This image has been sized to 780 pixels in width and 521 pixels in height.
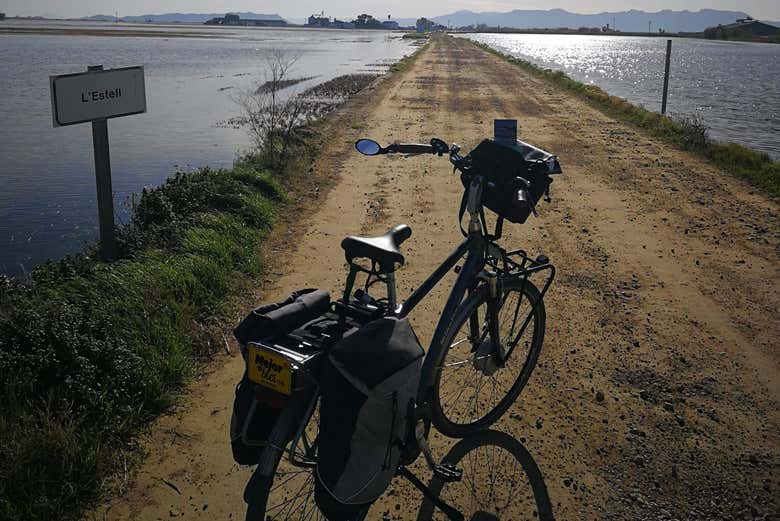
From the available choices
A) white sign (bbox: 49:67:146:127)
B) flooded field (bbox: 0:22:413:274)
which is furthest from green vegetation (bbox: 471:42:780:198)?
flooded field (bbox: 0:22:413:274)

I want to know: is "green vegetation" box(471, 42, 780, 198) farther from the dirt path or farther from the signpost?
the signpost

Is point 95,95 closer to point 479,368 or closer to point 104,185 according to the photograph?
point 104,185

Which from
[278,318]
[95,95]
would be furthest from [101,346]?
[95,95]

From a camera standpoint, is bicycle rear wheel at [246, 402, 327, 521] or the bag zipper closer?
the bag zipper

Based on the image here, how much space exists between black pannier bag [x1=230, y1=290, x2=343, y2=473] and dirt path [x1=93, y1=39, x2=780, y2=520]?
0.73 metres

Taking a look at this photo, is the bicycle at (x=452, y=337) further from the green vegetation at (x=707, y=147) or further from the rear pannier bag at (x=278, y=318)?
the green vegetation at (x=707, y=147)

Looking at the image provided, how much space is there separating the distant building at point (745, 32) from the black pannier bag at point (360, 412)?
381 feet

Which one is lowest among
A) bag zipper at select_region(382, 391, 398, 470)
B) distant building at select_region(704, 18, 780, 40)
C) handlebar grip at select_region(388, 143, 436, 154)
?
bag zipper at select_region(382, 391, 398, 470)

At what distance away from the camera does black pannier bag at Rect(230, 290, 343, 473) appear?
8.25ft

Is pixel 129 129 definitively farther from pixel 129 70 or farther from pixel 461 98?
pixel 129 70

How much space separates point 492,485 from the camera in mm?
3408

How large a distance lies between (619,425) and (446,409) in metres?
0.98

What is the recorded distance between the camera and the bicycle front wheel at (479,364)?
11.6 ft

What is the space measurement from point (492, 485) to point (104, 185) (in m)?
3.73
